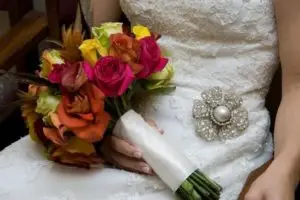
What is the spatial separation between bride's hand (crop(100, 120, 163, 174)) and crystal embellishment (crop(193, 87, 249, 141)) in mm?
97

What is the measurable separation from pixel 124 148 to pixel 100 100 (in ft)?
0.37

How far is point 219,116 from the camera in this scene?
4.43 feet

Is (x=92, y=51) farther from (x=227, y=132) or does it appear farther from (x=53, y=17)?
(x=53, y=17)

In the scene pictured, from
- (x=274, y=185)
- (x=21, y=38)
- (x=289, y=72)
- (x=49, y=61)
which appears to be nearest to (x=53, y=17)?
(x=21, y=38)

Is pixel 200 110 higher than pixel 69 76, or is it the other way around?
pixel 69 76

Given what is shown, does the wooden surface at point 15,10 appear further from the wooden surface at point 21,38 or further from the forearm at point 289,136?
the forearm at point 289,136

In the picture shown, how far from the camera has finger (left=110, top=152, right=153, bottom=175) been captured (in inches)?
50.0

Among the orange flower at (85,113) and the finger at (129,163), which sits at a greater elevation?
the orange flower at (85,113)

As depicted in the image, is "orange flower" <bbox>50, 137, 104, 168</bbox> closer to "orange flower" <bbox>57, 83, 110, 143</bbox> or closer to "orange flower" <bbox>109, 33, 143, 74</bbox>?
"orange flower" <bbox>57, 83, 110, 143</bbox>

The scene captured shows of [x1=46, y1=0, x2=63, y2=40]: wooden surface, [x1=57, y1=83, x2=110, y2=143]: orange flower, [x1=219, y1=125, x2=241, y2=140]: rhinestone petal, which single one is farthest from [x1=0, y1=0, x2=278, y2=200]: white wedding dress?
[x1=46, y1=0, x2=63, y2=40]: wooden surface

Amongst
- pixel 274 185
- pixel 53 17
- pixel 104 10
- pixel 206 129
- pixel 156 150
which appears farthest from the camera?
pixel 53 17

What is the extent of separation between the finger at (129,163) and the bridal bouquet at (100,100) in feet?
0.06

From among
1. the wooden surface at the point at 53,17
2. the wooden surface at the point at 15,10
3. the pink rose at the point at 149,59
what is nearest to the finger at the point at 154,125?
the pink rose at the point at 149,59

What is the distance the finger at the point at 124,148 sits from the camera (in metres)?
1.26
